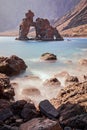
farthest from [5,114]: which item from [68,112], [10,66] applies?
[10,66]

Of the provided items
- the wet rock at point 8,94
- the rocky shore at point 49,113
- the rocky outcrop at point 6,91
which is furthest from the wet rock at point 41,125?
the wet rock at point 8,94

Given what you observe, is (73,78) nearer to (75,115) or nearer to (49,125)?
(75,115)

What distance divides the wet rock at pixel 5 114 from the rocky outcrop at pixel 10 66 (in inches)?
753

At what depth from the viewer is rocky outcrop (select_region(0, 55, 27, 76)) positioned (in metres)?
34.9

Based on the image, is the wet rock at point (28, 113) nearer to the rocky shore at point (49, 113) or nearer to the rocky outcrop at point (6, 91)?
the rocky shore at point (49, 113)

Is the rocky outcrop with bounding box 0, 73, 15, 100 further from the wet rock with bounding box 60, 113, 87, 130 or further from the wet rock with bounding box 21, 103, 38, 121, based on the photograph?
the wet rock with bounding box 60, 113, 87, 130

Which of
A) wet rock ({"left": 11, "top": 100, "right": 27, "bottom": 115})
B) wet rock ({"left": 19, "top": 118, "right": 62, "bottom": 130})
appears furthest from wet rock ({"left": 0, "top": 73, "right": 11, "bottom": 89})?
wet rock ({"left": 19, "top": 118, "right": 62, "bottom": 130})

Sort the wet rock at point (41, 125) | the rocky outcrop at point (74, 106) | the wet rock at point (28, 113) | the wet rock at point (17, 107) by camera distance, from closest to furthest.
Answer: the wet rock at point (41, 125), the rocky outcrop at point (74, 106), the wet rock at point (28, 113), the wet rock at point (17, 107)

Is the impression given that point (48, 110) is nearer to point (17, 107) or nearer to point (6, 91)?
point (17, 107)

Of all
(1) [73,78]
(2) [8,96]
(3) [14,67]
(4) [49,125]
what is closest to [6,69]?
(3) [14,67]

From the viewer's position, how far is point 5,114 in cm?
1531

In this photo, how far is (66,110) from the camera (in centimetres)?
1619

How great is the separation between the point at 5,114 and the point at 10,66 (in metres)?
21.1

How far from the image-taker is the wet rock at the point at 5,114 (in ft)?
49.2
